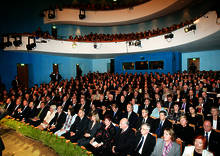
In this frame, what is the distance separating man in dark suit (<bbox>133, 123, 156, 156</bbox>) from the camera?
105 inches

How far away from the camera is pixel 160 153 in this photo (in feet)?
8.21

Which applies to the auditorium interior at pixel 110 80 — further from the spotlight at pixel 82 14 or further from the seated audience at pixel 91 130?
the spotlight at pixel 82 14

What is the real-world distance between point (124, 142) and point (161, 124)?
45.2 inches

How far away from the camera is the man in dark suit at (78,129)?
3.78 meters

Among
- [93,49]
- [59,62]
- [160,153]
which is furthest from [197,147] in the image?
[59,62]

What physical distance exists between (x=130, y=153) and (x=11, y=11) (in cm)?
1413

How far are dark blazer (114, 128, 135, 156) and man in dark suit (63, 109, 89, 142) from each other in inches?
45.0

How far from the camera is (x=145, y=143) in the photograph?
8.91 feet

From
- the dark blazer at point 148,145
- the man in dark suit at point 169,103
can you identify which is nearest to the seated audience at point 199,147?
the dark blazer at point 148,145

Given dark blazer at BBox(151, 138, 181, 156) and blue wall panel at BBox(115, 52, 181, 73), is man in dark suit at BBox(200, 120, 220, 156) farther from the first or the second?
blue wall panel at BBox(115, 52, 181, 73)

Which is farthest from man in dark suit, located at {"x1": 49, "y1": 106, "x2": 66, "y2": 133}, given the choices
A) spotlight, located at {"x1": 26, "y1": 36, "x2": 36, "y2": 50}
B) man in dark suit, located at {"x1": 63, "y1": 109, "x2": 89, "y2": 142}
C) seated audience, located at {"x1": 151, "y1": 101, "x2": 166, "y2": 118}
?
spotlight, located at {"x1": 26, "y1": 36, "x2": 36, "y2": 50}

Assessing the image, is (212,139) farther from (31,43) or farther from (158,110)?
(31,43)

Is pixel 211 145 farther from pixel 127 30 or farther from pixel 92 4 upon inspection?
pixel 92 4

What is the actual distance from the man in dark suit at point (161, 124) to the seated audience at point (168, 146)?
0.92 meters
